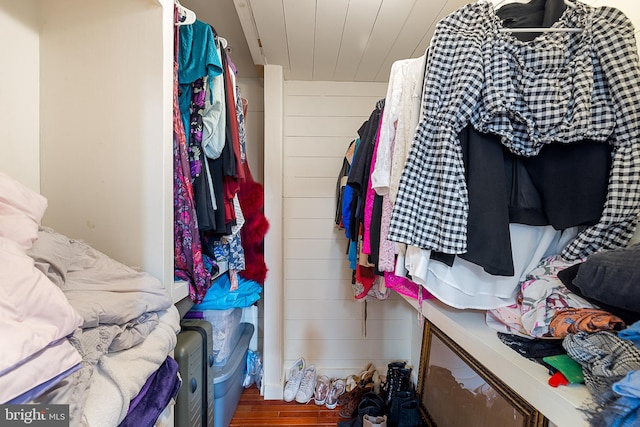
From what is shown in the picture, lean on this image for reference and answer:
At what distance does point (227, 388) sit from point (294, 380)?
58 cm

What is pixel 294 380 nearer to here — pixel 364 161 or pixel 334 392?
pixel 334 392

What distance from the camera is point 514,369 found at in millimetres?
601

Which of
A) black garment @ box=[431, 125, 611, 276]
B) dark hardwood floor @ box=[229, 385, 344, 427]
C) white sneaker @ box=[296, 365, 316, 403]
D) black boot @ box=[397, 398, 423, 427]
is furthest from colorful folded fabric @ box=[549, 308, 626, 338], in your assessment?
white sneaker @ box=[296, 365, 316, 403]

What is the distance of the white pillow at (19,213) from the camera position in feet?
1.65

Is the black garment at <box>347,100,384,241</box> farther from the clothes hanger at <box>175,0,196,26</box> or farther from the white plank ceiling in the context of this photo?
the clothes hanger at <box>175,0,196,26</box>

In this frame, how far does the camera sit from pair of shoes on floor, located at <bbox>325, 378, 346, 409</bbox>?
1875mm

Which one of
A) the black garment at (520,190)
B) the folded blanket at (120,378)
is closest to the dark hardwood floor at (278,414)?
the folded blanket at (120,378)

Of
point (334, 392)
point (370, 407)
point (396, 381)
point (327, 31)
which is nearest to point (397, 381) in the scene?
point (396, 381)

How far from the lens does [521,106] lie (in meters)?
0.67

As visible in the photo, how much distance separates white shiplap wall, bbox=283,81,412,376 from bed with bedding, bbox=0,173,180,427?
137 cm

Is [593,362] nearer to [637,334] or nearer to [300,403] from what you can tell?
[637,334]

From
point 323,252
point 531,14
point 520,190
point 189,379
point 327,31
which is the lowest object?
point 189,379

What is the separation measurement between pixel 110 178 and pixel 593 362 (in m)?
1.16

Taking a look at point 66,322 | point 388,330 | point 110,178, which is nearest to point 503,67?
point 66,322
